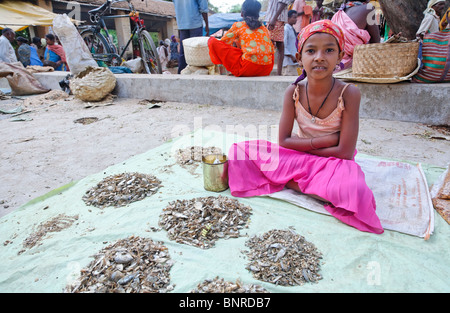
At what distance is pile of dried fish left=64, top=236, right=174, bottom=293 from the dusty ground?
1.09 metres

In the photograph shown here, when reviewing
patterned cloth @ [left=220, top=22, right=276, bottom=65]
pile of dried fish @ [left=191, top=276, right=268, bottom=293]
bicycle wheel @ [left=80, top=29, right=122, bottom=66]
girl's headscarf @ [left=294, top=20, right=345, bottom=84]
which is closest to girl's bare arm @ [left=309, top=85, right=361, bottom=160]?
girl's headscarf @ [left=294, top=20, right=345, bottom=84]

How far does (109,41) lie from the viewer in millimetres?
7090

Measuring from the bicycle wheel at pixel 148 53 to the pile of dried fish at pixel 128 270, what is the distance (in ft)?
20.9

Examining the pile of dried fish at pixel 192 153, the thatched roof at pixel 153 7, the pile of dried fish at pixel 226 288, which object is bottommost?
the pile of dried fish at pixel 226 288

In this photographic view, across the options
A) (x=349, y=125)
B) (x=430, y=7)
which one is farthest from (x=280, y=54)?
(x=349, y=125)

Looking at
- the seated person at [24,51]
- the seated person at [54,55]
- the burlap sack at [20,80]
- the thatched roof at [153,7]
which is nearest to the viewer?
the burlap sack at [20,80]

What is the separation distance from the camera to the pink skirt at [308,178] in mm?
1499

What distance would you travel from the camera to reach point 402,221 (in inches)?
61.2

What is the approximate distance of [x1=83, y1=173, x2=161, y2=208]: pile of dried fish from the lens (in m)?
1.88

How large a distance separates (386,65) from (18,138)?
4336 mm

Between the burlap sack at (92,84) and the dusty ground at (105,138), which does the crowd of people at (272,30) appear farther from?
the burlap sack at (92,84)

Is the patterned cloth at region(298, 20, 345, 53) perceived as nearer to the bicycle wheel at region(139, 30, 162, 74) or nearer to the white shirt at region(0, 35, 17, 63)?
the bicycle wheel at region(139, 30, 162, 74)

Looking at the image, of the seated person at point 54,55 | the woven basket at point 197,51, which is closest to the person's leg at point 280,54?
the woven basket at point 197,51

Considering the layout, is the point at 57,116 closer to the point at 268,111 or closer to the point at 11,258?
the point at 268,111
